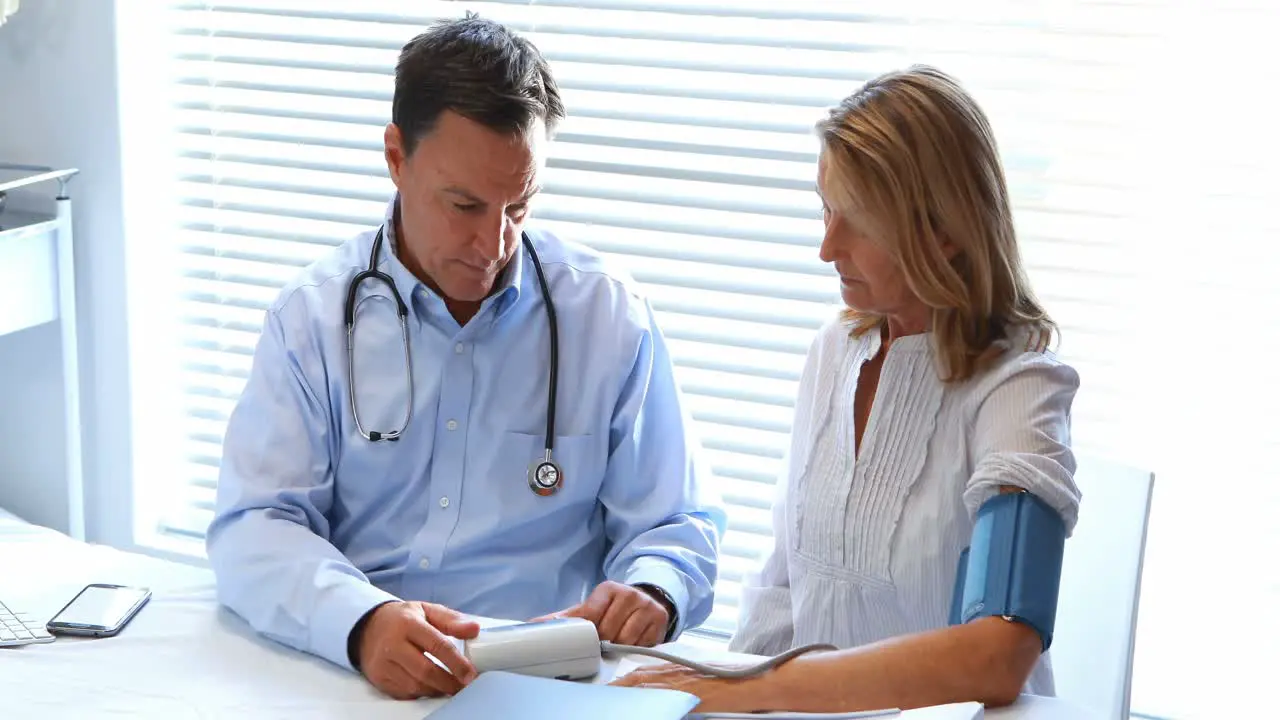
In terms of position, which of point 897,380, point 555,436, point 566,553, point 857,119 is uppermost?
point 857,119

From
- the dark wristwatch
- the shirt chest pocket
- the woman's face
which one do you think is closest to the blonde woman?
the woman's face

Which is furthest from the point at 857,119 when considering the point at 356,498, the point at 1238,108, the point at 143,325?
the point at 143,325

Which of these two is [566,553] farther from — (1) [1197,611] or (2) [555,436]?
(1) [1197,611]

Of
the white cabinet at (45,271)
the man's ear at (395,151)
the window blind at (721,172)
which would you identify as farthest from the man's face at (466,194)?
the white cabinet at (45,271)

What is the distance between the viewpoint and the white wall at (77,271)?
2611 millimetres

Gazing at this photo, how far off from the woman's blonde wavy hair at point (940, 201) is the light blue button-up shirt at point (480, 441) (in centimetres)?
43

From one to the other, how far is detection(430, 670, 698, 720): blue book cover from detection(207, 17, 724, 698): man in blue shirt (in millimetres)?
360

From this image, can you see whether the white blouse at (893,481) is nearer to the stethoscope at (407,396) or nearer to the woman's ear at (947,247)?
the woman's ear at (947,247)

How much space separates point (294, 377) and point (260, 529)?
0.72 feet

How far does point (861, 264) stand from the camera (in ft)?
4.82

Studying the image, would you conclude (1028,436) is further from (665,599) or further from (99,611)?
(99,611)

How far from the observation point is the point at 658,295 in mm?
2443

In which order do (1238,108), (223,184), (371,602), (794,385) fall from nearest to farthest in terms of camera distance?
(371,602) < (1238,108) < (794,385) < (223,184)

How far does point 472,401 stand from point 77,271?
137cm
